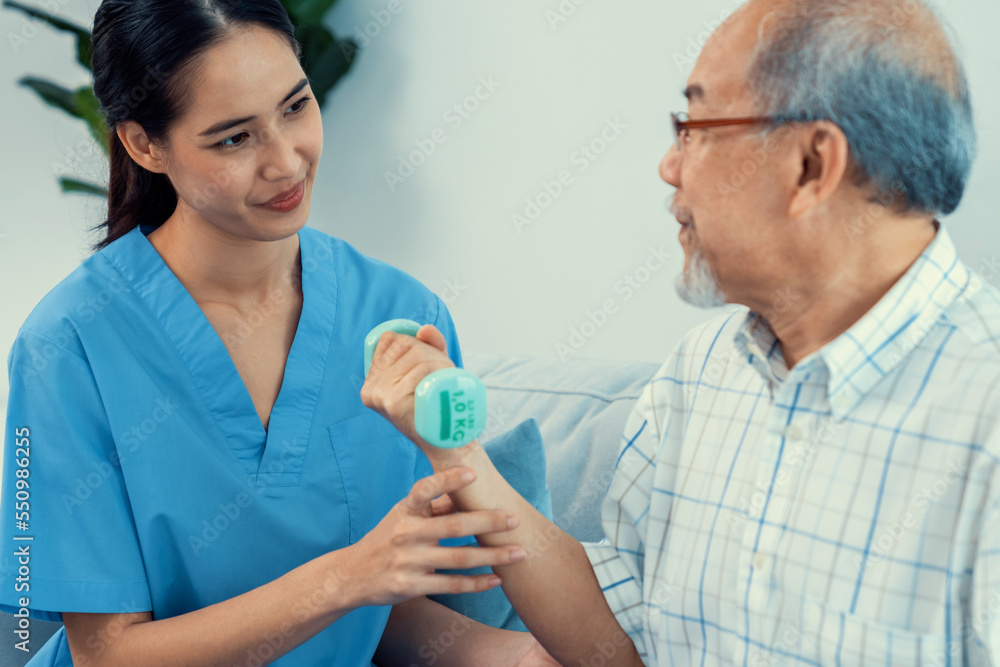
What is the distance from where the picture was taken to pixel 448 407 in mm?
854

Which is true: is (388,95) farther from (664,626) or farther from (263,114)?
(664,626)

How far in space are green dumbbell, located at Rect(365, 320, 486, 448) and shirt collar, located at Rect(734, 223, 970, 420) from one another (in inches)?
Result: 13.4

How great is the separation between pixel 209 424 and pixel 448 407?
0.40 metres

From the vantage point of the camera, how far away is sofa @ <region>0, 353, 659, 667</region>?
4.73ft

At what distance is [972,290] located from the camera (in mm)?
813

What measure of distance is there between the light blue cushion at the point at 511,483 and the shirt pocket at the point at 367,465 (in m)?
0.19

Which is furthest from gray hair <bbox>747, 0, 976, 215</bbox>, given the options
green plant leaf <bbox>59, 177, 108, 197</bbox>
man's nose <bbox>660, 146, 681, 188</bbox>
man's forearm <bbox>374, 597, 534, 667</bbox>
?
green plant leaf <bbox>59, 177, 108, 197</bbox>

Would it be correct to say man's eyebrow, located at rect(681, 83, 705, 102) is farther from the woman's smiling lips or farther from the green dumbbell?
the woman's smiling lips

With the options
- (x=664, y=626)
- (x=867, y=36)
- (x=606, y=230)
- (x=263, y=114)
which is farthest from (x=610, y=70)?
(x=664, y=626)

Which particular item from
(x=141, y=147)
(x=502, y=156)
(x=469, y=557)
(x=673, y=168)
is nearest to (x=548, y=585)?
(x=469, y=557)

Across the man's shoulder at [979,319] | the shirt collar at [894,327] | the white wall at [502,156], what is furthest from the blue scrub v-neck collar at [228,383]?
the white wall at [502,156]

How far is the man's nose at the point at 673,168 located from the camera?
89 cm

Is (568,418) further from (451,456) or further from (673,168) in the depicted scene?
(673,168)

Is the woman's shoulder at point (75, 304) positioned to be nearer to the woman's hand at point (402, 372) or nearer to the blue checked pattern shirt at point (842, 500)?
the woman's hand at point (402, 372)
